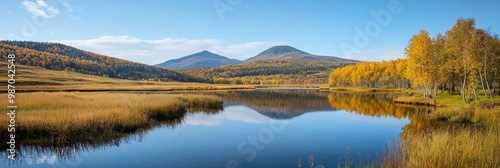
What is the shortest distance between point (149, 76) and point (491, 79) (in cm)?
17009

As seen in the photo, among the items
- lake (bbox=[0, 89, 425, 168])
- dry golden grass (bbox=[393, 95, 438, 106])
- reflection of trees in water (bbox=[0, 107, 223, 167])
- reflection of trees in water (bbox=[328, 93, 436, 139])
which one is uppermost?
dry golden grass (bbox=[393, 95, 438, 106])

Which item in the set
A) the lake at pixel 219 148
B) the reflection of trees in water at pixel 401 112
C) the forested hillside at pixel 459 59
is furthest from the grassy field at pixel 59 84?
the forested hillside at pixel 459 59

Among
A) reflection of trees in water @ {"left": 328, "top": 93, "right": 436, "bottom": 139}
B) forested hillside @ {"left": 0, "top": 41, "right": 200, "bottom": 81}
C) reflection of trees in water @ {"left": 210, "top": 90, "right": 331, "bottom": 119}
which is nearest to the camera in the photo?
reflection of trees in water @ {"left": 328, "top": 93, "right": 436, "bottom": 139}

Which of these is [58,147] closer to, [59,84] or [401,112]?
[401,112]

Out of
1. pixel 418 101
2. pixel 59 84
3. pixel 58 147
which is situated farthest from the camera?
pixel 59 84

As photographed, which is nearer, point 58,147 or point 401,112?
point 58,147

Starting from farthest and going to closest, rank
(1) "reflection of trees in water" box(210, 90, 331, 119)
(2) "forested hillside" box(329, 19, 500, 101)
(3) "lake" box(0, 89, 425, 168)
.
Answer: (1) "reflection of trees in water" box(210, 90, 331, 119) < (2) "forested hillside" box(329, 19, 500, 101) < (3) "lake" box(0, 89, 425, 168)

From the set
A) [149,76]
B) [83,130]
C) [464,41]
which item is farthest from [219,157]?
[149,76]

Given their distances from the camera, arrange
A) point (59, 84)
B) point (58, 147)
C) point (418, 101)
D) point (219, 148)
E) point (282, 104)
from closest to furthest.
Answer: point (58, 147) < point (219, 148) < point (418, 101) < point (282, 104) < point (59, 84)

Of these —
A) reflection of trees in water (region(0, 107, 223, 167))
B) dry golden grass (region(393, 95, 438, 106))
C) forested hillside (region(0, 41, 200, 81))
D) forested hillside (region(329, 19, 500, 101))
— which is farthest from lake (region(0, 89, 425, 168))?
forested hillside (region(0, 41, 200, 81))

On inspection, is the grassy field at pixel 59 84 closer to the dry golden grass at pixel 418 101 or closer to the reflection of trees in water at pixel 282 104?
the reflection of trees in water at pixel 282 104

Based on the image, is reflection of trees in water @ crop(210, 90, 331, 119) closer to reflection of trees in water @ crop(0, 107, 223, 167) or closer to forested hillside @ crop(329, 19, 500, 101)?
forested hillside @ crop(329, 19, 500, 101)

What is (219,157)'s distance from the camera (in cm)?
1575

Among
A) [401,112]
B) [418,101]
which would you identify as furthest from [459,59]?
[401,112]
